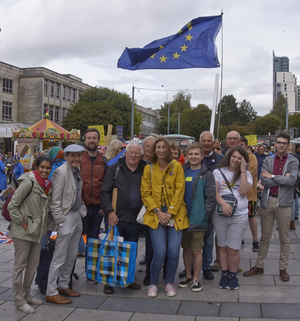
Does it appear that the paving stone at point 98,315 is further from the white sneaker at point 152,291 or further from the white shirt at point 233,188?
the white shirt at point 233,188

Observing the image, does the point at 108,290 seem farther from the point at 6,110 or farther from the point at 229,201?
the point at 6,110

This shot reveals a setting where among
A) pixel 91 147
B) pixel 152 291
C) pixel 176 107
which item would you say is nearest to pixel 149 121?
pixel 176 107

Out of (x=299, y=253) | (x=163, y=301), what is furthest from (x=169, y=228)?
(x=299, y=253)

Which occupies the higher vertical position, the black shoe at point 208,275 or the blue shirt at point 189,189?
the blue shirt at point 189,189

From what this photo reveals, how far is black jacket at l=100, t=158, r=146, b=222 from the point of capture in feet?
15.4

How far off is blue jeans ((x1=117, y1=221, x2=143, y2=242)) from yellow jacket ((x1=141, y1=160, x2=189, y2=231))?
30 centimetres

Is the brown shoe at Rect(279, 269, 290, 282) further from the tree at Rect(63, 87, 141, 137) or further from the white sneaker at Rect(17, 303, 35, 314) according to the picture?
the tree at Rect(63, 87, 141, 137)

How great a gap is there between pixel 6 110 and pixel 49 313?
157 feet

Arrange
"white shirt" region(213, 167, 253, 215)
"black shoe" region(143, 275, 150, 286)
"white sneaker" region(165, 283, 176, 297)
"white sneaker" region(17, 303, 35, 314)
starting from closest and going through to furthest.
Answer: "white sneaker" region(17, 303, 35, 314) < "white sneaker" region(165, 283, 176, 297) < "white shirt" region(213, 167, 253, 215) < "black shoe" region(143, 275, 150, 286)

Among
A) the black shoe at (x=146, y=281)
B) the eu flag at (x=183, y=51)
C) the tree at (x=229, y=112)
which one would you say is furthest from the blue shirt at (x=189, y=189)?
the tree at (x=229, y=112)

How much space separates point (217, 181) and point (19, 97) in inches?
1964

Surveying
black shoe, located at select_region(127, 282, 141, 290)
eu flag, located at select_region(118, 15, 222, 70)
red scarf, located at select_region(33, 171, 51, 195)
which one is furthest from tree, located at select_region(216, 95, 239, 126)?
red scarf, located at select_region(33, 171, 51, 195)

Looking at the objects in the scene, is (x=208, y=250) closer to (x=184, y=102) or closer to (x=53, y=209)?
(x=53, y=209)

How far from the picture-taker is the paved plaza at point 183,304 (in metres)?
3.97
